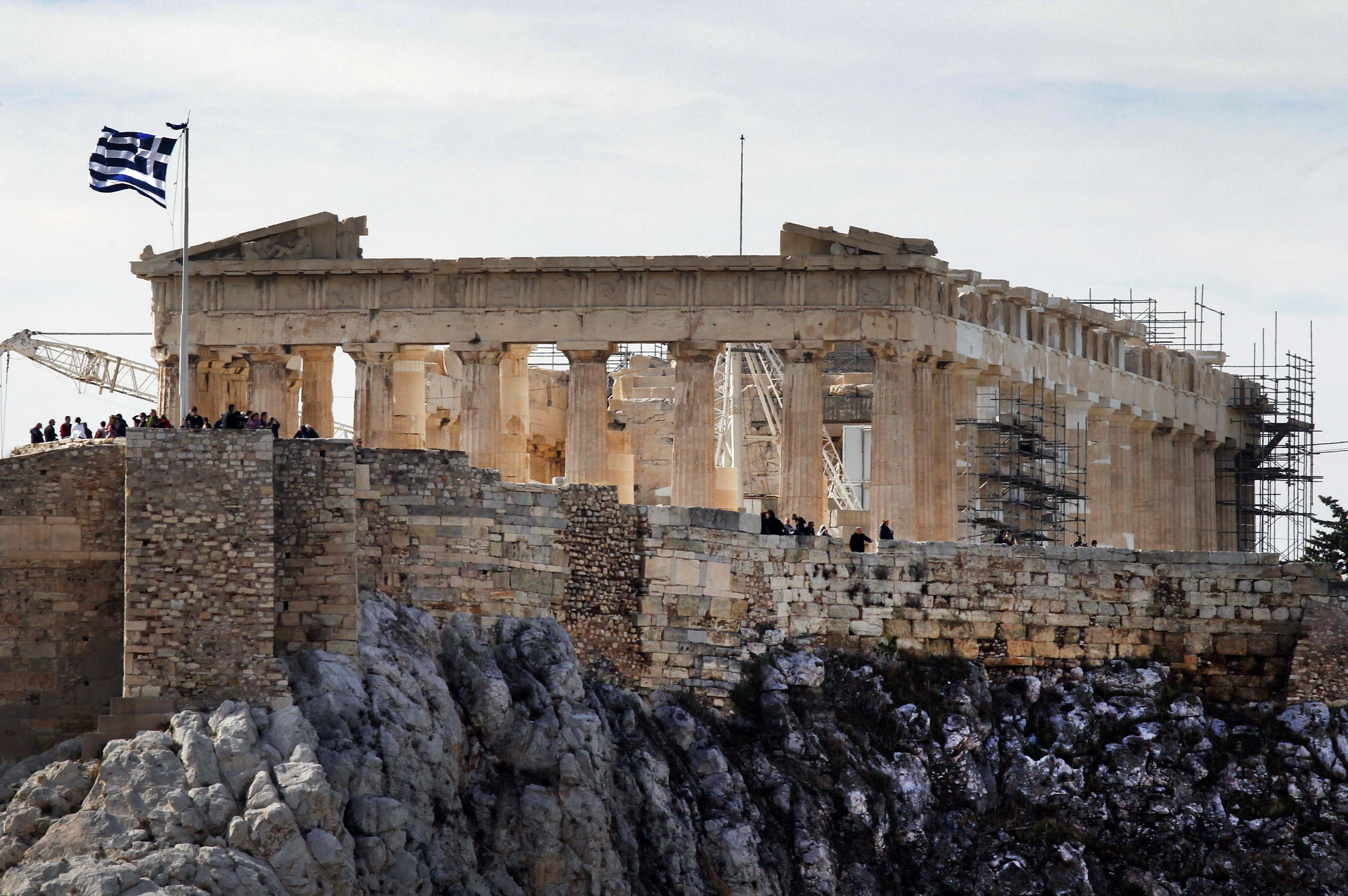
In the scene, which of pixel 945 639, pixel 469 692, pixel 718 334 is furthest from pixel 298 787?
pixel 718 334

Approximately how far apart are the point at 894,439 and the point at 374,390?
1291cm

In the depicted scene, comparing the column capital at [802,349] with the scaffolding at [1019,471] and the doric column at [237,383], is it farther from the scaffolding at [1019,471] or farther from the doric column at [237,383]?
the doric column at [237,383]

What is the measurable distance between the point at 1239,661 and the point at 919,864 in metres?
8.16

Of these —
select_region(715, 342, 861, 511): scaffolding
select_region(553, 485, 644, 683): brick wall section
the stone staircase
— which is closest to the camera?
the stone staircase

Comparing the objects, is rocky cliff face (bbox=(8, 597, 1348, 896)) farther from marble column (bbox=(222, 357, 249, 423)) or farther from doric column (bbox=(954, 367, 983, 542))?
marble column (bbox=(222, 357, 249, 423))

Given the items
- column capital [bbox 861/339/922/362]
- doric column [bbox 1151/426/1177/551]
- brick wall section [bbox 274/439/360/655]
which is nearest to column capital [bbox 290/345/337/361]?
column capital [bbox 861/339/922/362]

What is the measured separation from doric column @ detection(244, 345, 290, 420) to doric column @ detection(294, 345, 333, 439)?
0.74 metres

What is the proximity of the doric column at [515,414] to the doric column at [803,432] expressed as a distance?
6.69 metres

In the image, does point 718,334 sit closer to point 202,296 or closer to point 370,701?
point 202,296

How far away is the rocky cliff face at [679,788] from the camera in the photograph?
47.4 metres

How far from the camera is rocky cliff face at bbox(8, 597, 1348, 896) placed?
47.4m

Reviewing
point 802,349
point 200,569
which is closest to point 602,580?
point 200,569

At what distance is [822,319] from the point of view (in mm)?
74812

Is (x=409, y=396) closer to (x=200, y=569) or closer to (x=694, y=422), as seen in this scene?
(x=694, y=422)
